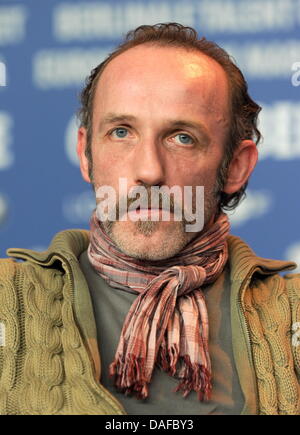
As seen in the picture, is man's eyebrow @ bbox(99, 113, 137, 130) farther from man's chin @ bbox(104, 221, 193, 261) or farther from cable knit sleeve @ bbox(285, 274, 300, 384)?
cable knit sleeve @ bbox(285, 274, 300, 384)

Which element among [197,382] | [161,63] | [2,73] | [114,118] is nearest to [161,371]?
[197,382]

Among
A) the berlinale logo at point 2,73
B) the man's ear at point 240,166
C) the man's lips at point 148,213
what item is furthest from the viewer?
the berlinale logo at point 2,73

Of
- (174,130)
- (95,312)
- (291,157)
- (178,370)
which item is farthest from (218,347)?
(291,157)

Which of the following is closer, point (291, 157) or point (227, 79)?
point (227, 79)

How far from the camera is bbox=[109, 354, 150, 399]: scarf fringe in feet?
5.98

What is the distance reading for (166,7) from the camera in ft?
8.63

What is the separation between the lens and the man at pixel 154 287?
1.83 metres

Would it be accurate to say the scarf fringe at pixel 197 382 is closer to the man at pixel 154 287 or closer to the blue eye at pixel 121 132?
the man at pixel 154 287

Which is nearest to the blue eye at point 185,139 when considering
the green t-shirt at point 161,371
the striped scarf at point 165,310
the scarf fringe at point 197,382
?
the striped scarf at point 165,310

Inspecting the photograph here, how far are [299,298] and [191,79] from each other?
54 centimetres

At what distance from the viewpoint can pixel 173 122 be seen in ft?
6.42

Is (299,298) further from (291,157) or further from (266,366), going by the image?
(291,157)

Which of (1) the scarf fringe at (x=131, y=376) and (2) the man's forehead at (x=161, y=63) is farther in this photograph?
(2) the man's forehead at (x=161, y=63)

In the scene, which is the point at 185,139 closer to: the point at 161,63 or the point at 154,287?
the point at 161,63
